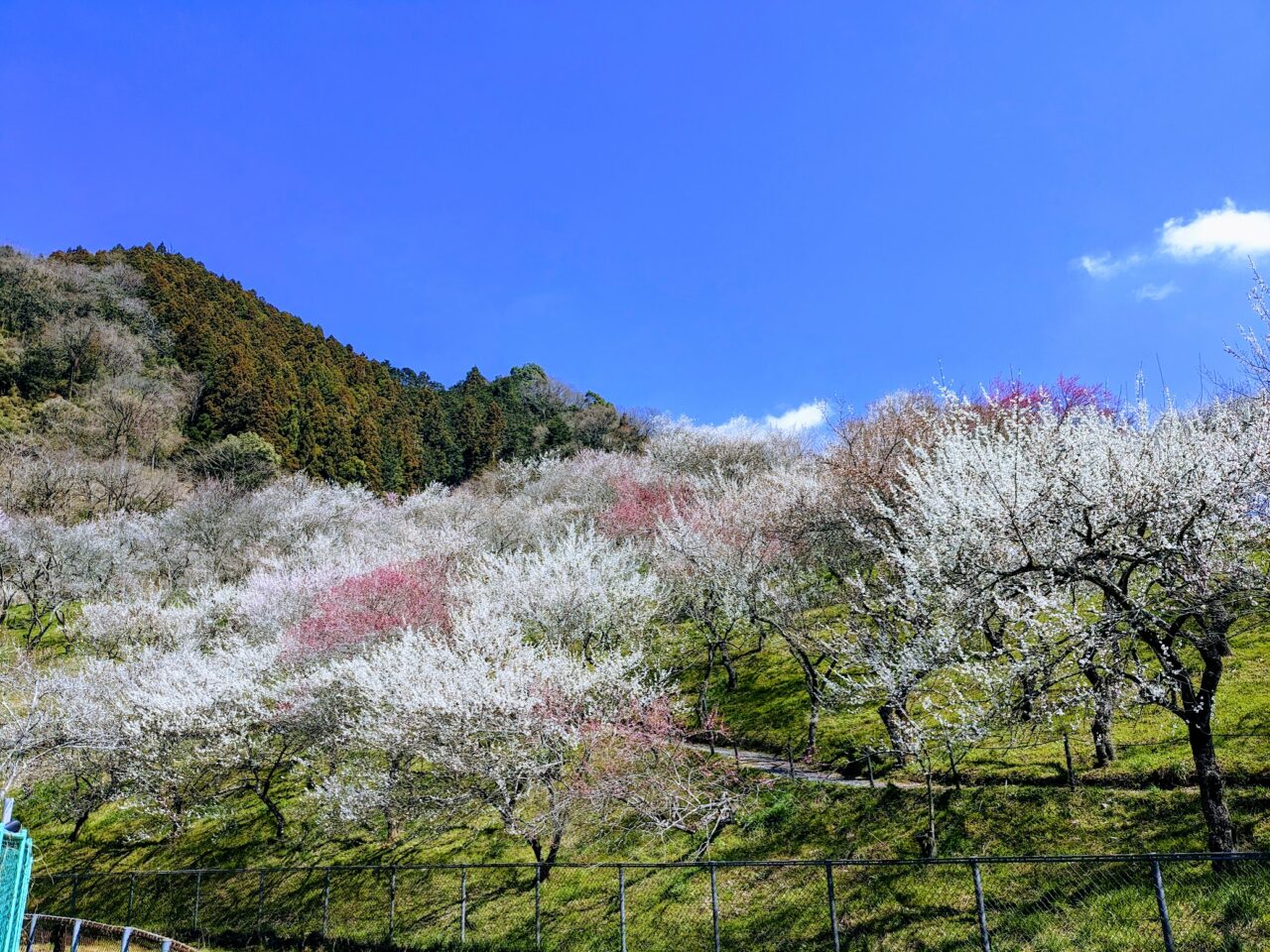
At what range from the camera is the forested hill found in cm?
6356

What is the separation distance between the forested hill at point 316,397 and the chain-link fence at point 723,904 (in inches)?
1876

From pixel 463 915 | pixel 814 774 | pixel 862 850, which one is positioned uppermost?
pixel 814 774

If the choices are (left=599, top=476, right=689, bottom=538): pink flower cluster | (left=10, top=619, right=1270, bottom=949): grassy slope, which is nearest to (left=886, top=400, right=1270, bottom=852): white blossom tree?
(left=10, top=619, right=1270, bottom=949): grassy slope

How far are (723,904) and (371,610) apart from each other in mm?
18353

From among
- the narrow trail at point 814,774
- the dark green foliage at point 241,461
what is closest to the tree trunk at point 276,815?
the narrow trail at point 814,774

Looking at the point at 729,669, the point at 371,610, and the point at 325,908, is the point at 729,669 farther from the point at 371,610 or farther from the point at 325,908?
the point at 371,610

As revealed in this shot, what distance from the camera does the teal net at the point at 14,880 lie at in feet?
17.9

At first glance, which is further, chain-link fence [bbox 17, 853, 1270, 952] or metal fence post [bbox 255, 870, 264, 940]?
metal fence post [bbox 255, 870, 264, 940]

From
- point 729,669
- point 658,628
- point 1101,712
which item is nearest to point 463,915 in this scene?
point 729,669

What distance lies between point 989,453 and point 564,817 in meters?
11.8

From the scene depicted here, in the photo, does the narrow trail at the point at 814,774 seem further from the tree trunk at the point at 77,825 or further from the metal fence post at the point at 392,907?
the tree trunk at the point at 77,825

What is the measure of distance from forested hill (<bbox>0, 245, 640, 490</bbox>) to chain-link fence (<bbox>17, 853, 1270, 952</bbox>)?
47.7m

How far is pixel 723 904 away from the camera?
13492 millimetres

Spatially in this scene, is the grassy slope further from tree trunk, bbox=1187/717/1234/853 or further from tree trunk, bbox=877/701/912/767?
tree trunk, bbox=877/701/912/767
